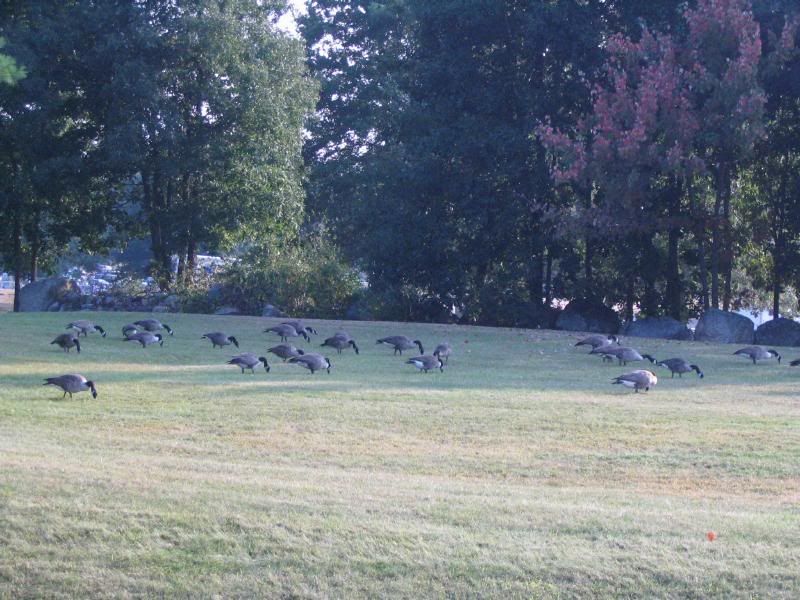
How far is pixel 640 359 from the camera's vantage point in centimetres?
2173

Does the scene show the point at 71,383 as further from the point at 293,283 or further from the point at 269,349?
the point at 293,283

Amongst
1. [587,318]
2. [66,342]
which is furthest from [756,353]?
[66,342]

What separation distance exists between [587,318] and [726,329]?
577cm

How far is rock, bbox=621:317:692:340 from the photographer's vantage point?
3023 centimetres

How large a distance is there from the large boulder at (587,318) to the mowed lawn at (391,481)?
12.9 m

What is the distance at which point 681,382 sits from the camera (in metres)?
19.4

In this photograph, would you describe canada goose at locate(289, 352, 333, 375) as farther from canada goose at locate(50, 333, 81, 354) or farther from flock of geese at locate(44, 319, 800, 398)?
canada goose at locate(50, 333, 81, 354)

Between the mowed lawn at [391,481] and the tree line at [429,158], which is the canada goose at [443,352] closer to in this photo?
the mowed lawn at [391,481]

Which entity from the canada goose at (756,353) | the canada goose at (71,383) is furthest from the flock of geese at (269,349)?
the canada goose at (756,353)

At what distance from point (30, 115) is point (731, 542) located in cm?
3201

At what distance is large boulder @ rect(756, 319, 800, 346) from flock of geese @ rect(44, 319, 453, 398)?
37.5 feet

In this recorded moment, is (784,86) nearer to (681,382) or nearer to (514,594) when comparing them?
(681,382)

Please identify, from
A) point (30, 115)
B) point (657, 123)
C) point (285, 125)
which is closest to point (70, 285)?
point (30, 115)

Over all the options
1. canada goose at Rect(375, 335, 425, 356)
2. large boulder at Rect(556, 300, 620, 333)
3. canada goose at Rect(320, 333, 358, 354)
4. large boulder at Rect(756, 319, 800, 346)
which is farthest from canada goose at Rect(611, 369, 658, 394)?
large boulder at Rect(556, 300, 620, 333)
